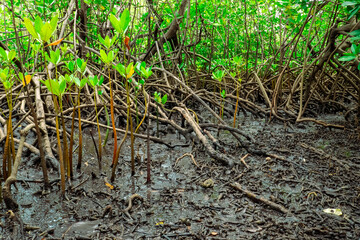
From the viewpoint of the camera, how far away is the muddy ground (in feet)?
4.12

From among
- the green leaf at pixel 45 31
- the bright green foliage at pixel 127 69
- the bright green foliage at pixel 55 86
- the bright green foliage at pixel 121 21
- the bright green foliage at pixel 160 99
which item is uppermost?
the bright green foliage at pixel 121 21

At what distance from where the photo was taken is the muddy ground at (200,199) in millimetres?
1256

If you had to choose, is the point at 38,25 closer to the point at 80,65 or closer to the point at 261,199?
the point at 80,65

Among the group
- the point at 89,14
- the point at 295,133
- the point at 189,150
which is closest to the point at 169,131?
the point at 189,150

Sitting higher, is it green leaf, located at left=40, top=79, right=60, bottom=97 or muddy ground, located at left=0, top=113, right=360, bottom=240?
green leaf, located at left=40, top=79, right=60, bottom=97

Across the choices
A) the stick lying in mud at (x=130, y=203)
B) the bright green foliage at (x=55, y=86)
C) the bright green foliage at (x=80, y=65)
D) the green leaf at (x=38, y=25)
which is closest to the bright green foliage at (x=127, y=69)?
the bright green foliage at (x=80, y=65)

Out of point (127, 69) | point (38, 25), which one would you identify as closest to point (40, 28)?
point (38, 25)

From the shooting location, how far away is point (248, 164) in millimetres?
2029

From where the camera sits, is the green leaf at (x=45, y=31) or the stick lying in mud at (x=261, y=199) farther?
the stick lying in mud at (x=261, y=199)

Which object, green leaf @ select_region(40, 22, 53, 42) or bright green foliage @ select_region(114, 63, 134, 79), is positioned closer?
green leaf @ select_region(40, 22, 53, 42)

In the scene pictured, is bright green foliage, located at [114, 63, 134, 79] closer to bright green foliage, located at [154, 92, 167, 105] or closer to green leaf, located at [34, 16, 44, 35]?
green leaf, located at [34, 16, 44, 35]

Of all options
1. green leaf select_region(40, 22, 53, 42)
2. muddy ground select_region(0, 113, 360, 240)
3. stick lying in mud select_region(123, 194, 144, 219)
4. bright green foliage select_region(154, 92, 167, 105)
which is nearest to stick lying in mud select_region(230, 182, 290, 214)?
muddy ground select_region(0, 113, 360, 240)

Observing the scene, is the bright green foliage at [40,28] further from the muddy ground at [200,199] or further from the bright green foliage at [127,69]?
the muddy ground at [200,199]

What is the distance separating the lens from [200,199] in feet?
5.12
